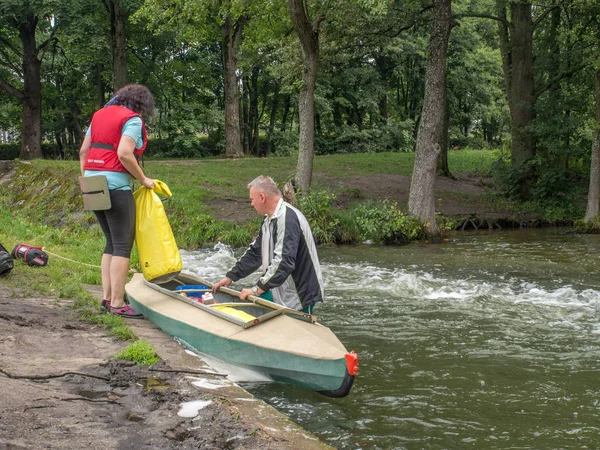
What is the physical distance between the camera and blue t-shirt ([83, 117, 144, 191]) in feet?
20.0

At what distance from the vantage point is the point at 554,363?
6.37 metres

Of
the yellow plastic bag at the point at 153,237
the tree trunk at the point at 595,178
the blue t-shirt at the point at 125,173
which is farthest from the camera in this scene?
the tree trunk at the point at 595,178

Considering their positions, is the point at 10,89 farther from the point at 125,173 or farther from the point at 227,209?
the point at 125,173

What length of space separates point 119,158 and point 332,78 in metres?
29.6

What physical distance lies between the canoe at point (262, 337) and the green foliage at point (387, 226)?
8.79m

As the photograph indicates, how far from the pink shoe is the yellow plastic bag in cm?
40

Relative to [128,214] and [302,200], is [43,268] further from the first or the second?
[302,200]

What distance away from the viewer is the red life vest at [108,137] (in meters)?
6.12

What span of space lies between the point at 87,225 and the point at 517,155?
529 inches

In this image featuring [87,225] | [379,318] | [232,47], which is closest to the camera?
[379,318]

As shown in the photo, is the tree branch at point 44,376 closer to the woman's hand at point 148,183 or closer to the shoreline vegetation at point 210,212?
the shoreline vegetation at point 210,212

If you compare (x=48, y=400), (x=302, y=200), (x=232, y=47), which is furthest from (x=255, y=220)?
(x=232, y=47)

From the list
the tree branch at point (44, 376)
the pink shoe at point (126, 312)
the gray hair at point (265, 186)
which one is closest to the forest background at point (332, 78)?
the gray hair at point (265, 186)

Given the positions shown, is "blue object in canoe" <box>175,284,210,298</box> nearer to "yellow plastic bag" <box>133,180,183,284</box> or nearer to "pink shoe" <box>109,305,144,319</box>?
"yellow plastic bag" <box>133,180,183,284</box>
